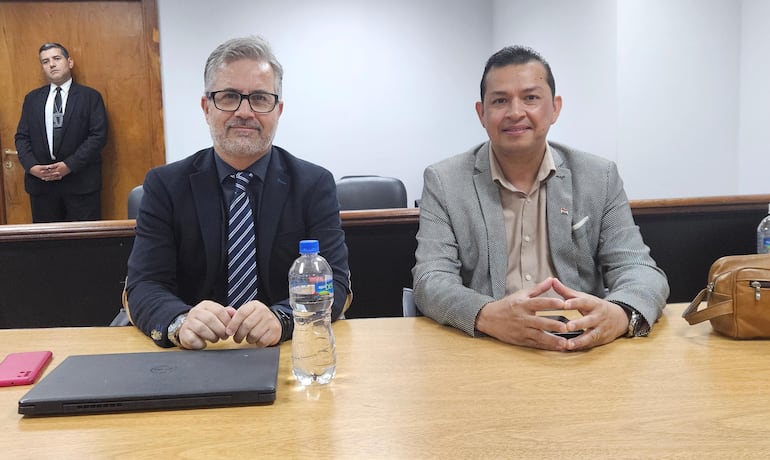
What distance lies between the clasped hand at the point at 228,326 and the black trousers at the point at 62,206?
3.73 m

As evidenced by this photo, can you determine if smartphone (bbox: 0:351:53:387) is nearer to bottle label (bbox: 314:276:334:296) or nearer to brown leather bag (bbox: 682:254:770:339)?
bottle label (bbox: 314:276:334:296)

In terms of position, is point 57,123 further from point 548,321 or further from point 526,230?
point 548,321

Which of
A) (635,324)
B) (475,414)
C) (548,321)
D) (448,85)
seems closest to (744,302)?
(635,324)

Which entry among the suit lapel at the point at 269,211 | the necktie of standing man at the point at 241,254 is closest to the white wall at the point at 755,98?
the suit lapel at the point at 269,211

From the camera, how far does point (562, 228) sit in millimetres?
1701

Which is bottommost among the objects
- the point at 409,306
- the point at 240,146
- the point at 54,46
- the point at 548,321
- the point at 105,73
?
the point at 409,306

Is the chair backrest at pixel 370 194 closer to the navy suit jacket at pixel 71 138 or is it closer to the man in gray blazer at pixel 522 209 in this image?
the man in gray blazer at pixel 522 209

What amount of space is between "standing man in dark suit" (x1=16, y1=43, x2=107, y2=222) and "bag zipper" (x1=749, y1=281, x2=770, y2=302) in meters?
4.32

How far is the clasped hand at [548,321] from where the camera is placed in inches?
47.9

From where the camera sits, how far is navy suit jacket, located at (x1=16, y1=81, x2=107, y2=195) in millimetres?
4398

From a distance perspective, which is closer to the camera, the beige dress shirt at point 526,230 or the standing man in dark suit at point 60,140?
the beige dress shirt at point 526,230

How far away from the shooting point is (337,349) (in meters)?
1.24

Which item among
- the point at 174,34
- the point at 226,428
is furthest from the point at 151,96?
the point at 226,428

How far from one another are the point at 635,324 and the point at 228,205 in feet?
3.35
